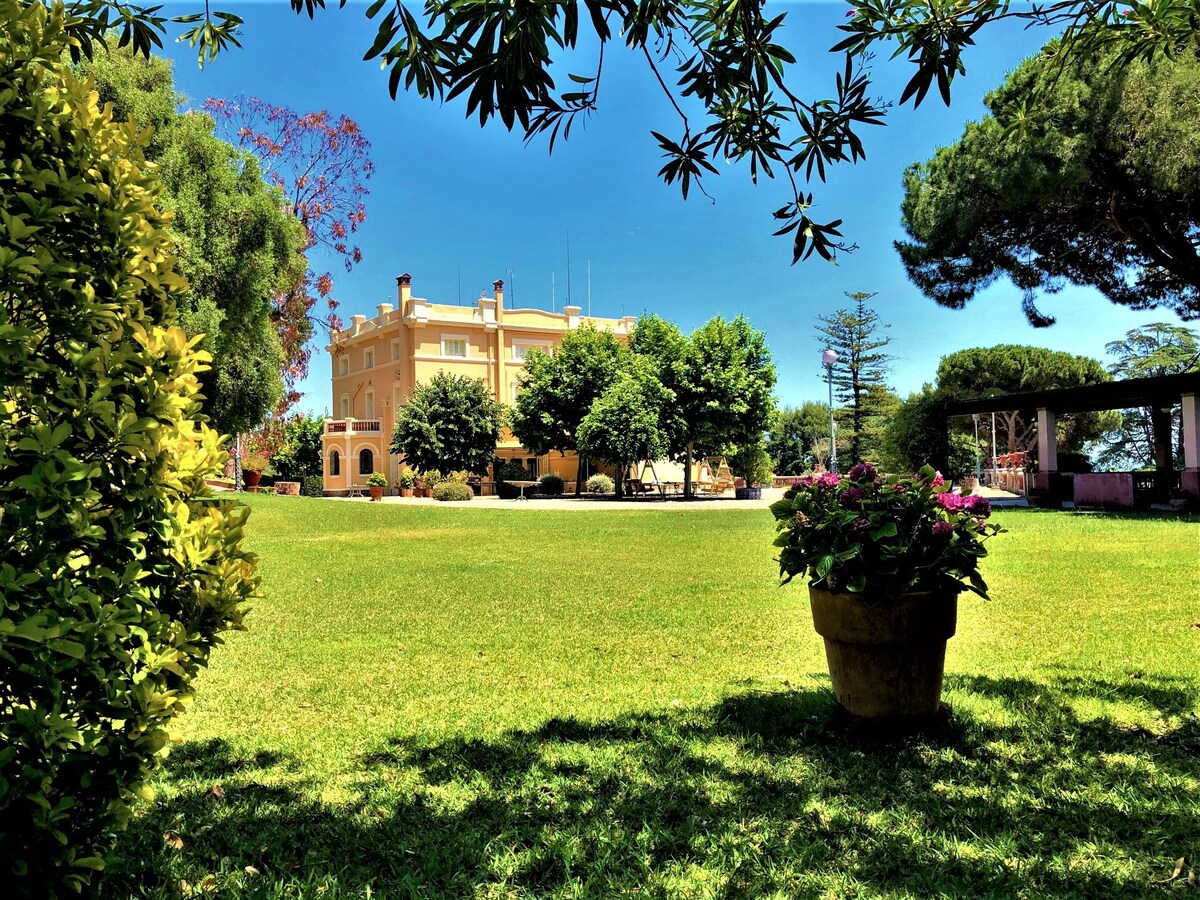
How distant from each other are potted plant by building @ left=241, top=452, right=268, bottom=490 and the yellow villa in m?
3.84

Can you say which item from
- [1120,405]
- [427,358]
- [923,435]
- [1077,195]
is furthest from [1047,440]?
[427,358]

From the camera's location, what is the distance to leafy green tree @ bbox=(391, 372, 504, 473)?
35031 millimetres

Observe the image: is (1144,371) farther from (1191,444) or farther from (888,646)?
(888,646)

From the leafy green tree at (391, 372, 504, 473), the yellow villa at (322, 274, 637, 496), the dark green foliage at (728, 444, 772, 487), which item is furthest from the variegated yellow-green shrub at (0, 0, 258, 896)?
the yellow villa at (322, 274, 637, 496)

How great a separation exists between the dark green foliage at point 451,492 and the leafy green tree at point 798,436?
30.7 meters

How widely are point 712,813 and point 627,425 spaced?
2694cm

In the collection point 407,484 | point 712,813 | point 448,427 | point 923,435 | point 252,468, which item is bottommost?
point 712,813

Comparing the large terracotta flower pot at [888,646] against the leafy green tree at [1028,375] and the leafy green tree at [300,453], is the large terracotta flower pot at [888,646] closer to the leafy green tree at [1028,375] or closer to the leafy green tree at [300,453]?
the leafy green tree at [1028,375]

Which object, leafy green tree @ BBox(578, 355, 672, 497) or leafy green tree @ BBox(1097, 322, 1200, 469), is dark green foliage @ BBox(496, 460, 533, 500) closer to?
leafy green tree @ BBox(578, 355, 672, 497)

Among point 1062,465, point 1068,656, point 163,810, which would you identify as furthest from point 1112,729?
point 1062,465

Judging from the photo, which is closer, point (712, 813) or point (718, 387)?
point (712, 813)

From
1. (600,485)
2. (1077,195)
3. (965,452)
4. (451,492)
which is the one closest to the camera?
(1077,195)

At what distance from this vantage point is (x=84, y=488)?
1.72m

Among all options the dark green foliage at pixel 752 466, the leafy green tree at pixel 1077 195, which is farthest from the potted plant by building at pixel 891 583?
the dark green foliage at pixel 752 466
